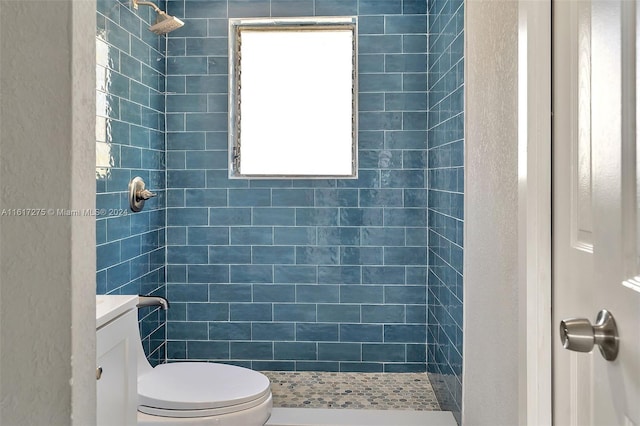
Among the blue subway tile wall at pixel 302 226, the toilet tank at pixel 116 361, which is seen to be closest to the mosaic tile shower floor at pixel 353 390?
the blue subway tile wall at pixel 302 226

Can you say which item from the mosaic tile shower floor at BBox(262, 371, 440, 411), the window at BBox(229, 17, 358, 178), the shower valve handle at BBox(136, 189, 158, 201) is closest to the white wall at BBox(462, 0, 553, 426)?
the mosaic tile shower floor at BBox(262, 371, 440, 411)

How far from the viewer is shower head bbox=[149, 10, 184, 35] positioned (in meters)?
2.90

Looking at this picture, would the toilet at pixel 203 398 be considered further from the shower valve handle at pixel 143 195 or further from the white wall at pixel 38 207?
the white wall at pixel 38 207

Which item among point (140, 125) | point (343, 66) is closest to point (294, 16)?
point (343, 66)

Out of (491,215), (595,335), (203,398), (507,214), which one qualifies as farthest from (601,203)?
(203,398)

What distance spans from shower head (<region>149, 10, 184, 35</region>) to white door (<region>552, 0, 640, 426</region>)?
6.83 feet

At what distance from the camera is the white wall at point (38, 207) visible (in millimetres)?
1017

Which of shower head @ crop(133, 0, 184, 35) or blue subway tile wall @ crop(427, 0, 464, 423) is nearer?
blue subway tile wall @ crop(427, 0, 464, 423)

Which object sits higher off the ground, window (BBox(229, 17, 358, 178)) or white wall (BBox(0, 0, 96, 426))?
window (BBox(229, 17, 358, 178))

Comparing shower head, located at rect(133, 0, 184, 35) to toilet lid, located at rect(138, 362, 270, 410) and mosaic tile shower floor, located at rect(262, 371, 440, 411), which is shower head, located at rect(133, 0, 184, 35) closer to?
toilet lid, located at rect(138, 362, 270, 410)

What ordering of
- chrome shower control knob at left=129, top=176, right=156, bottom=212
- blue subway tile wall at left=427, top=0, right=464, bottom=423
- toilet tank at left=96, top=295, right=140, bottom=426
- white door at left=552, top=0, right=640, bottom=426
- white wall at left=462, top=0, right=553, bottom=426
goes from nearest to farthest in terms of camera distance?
white door at left=552, top=0, right=640, bottom=426 < white wall at left=462, top=0, right=553, bottom=426 < toilet tank at left=96, top=295, right=140, bottom=426 < blue subway tile wall at left=427, top=0, right=464, bottom=423 < chrome shower control knob at left=129, top=176, right=156, bottom=212

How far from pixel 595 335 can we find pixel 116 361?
1307 mm

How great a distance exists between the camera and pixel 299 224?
11.3 feet

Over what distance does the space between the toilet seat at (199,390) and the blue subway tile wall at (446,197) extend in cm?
89
